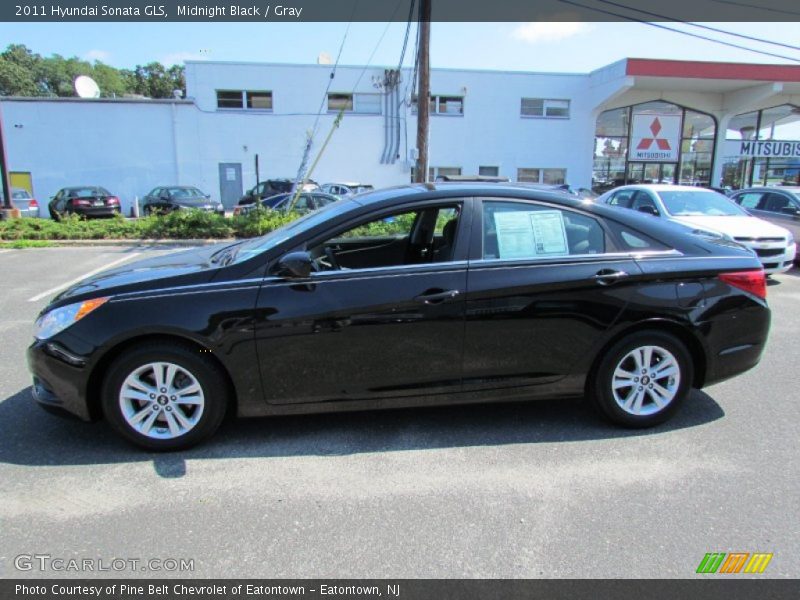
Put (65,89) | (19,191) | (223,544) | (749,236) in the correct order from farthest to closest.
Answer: (65,89), (19,191), (749,236), (223,544)

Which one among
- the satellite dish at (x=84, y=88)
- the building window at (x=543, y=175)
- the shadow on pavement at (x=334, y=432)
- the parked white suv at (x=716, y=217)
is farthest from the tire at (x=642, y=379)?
the satellite dish at (x=84, y=88)

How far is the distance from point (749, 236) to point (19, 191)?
22.3 metres

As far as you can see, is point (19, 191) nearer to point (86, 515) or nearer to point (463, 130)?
point (463, 130)

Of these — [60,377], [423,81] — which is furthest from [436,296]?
[423,81]

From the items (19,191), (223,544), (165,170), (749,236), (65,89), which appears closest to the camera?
(223,544)

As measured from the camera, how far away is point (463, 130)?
25594 mm

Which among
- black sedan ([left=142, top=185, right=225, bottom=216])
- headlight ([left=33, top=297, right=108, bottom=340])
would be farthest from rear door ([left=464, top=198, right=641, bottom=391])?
black sedan ([left=142, top=185, right=225, bottom=216])

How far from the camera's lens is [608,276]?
3.51 meters

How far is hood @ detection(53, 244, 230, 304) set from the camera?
10.8 feet

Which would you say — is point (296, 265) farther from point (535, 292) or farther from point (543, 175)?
point (543, 175)

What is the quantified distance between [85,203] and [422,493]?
778 inches

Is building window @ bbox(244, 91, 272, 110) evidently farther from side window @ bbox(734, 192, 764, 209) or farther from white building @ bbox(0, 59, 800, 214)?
side window @ bbox(734, 192, 764, 209)

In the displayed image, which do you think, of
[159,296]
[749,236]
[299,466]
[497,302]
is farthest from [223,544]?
[749,236]

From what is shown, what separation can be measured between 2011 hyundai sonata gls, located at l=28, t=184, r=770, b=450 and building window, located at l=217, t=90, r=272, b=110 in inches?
913
